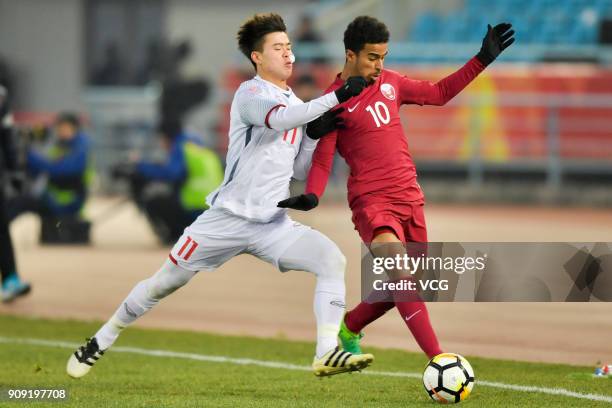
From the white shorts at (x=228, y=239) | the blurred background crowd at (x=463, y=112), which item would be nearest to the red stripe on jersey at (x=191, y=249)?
the white shorts at (x=228, y=239)

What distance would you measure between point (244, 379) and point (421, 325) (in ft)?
4.86

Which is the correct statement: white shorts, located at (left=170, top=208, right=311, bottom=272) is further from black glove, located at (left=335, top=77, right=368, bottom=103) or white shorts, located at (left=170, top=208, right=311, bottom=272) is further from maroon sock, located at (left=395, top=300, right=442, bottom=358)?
black glove, located at (left=335, top=77, right=368, bottom=103)

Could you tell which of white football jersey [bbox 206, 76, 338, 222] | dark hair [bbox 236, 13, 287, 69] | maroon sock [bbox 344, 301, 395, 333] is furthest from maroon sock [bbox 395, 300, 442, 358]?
dark hair [bbox 236, 13, 287, 69]

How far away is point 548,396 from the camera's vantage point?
7.45 metres

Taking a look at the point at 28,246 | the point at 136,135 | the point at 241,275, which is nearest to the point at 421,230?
the point at 241,275

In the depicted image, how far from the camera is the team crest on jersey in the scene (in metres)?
7.73

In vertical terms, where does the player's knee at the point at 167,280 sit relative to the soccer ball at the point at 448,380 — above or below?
above

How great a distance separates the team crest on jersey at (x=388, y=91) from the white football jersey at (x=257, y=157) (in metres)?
0.52

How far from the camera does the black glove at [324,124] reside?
750cm

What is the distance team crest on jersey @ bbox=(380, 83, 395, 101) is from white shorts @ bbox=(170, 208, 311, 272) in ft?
2.93

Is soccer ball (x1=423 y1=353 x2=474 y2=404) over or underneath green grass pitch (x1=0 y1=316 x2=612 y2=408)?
over

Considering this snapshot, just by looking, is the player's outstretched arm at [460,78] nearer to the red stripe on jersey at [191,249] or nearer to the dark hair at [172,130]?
the red stripe on jersey at [191,249]

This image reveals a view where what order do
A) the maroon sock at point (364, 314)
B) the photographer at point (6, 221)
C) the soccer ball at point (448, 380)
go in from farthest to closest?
the photographer at point (6, 221) < the maroon sock at point (364, 314) < the soccer ball at point (448, 380)

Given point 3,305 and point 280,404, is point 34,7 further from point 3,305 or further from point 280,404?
point 280,404
